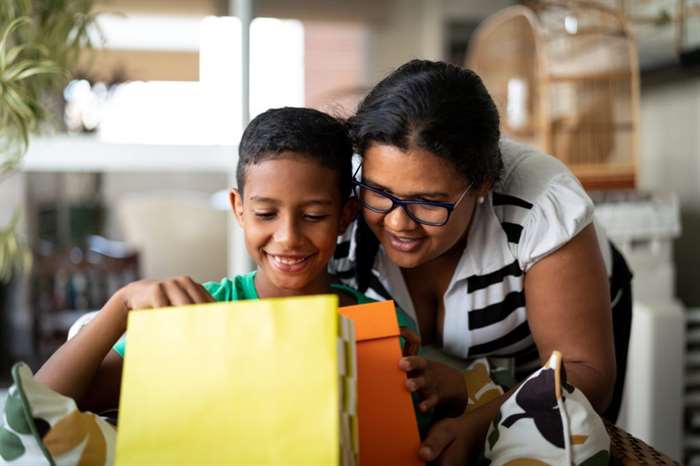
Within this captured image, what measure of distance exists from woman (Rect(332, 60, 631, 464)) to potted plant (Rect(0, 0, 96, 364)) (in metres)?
0.68

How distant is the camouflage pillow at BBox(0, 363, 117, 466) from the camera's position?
82 centimetres

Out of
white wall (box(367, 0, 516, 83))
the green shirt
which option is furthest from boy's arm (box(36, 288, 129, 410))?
white wall (box(367, 0, 516, 83))

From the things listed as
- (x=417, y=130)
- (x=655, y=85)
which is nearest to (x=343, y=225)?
(x=417, y=130)

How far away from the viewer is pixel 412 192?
111cm

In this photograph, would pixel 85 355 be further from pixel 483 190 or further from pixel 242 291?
pixel 483 190

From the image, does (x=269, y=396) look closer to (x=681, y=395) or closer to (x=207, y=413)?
(x=207, y=413)

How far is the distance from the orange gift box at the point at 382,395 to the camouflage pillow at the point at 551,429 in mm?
109

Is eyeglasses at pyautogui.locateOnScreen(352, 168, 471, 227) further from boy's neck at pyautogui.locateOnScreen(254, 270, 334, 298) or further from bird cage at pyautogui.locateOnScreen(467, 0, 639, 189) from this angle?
bird cage at pyautogui.locateOnScreen(467, 0, 639, 189)

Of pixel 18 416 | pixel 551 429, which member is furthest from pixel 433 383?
pixel 18 416

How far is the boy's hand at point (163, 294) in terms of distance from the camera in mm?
945

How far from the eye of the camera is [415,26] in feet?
22.3

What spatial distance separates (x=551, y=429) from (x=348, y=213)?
43 centimetres

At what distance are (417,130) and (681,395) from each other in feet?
5.39

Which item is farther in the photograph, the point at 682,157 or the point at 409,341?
the point at 682,157
